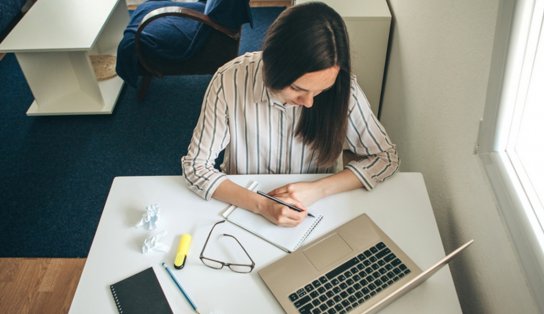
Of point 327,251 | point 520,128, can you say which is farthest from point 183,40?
point 520,128

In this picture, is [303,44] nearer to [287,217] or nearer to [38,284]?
[287,217]

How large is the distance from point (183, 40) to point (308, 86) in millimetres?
1651

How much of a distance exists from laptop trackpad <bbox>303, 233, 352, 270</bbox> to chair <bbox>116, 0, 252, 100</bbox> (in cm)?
162

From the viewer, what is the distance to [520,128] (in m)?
1.00

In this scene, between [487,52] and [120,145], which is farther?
[120,145]

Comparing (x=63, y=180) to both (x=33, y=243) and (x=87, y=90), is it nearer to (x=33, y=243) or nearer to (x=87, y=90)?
(x=33, y=243)

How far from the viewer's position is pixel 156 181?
1.33 meters

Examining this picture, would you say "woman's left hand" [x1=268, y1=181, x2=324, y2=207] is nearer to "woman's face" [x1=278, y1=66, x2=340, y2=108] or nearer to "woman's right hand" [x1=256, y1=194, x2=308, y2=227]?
"woman's right hand" [x1=256, y1=194, x2=308, y2=227]

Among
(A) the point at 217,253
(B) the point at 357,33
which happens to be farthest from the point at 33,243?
(B) the point at 357,33

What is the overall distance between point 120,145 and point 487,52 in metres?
2.02

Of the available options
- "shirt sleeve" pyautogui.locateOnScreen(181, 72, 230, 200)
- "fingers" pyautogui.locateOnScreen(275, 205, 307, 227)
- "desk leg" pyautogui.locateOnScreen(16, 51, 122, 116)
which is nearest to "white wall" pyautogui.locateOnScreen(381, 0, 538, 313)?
"fingers" pyautogui.locateOnScreen(275, 205, 307, 227)

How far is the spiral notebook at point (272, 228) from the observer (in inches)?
45.3

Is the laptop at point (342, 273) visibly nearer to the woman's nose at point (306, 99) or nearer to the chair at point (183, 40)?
the woman's nose at point (306, 99)

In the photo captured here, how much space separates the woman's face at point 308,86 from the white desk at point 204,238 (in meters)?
0.25
